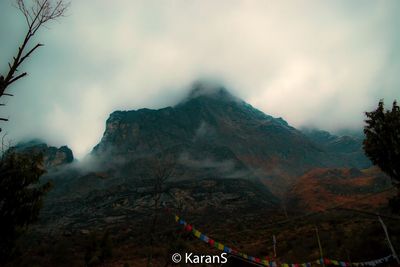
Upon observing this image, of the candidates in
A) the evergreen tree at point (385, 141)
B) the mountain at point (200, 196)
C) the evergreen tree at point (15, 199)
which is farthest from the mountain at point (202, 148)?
the evergreen tree at point (15, 199)

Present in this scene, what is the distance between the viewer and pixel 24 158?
673 inches

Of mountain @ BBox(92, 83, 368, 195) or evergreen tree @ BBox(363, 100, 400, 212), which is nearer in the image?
evergreen tree @ BBox(363, 100, 400, 212)

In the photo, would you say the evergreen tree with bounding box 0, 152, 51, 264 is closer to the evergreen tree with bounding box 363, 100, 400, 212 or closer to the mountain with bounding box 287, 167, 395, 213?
the evergreen tree with bounding box 363, 100, 400, 212

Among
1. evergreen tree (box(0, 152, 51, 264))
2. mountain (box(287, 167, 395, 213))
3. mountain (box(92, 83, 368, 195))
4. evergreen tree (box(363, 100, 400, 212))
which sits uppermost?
mountain (box(92, 83, 368, 195))

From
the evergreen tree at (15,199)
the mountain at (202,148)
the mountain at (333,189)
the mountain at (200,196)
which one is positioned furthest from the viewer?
the mountain at (202,148)

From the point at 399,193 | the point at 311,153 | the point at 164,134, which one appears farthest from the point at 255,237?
the point at 311,153

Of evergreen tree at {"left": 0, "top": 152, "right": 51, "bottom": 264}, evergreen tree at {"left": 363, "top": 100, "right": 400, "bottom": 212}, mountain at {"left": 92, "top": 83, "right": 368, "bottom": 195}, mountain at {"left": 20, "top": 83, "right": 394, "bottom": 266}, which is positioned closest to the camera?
evergreen tree at {"left": 0, "top": 152, "right": 51, "bottom": 264}

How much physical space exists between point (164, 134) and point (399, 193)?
15962cm

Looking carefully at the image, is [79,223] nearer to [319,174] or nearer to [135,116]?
[319,174]

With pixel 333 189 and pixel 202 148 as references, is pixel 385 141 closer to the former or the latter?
pixel 333 189

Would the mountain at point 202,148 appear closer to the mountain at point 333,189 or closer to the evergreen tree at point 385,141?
the mountain at point 333,189

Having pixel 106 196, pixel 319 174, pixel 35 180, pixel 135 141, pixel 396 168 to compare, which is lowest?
pixel 35 180

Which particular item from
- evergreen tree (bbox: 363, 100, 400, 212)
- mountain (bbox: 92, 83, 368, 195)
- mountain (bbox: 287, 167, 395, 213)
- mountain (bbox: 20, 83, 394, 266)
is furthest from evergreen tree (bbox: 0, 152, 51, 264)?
mountain (bbox: 92, 83, 368, 195)

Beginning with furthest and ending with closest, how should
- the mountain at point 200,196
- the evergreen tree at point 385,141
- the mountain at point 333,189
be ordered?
1. the mountain at point 333,189
2. the mountain at point 200,196
3. the evergreen tree at point 385,141
